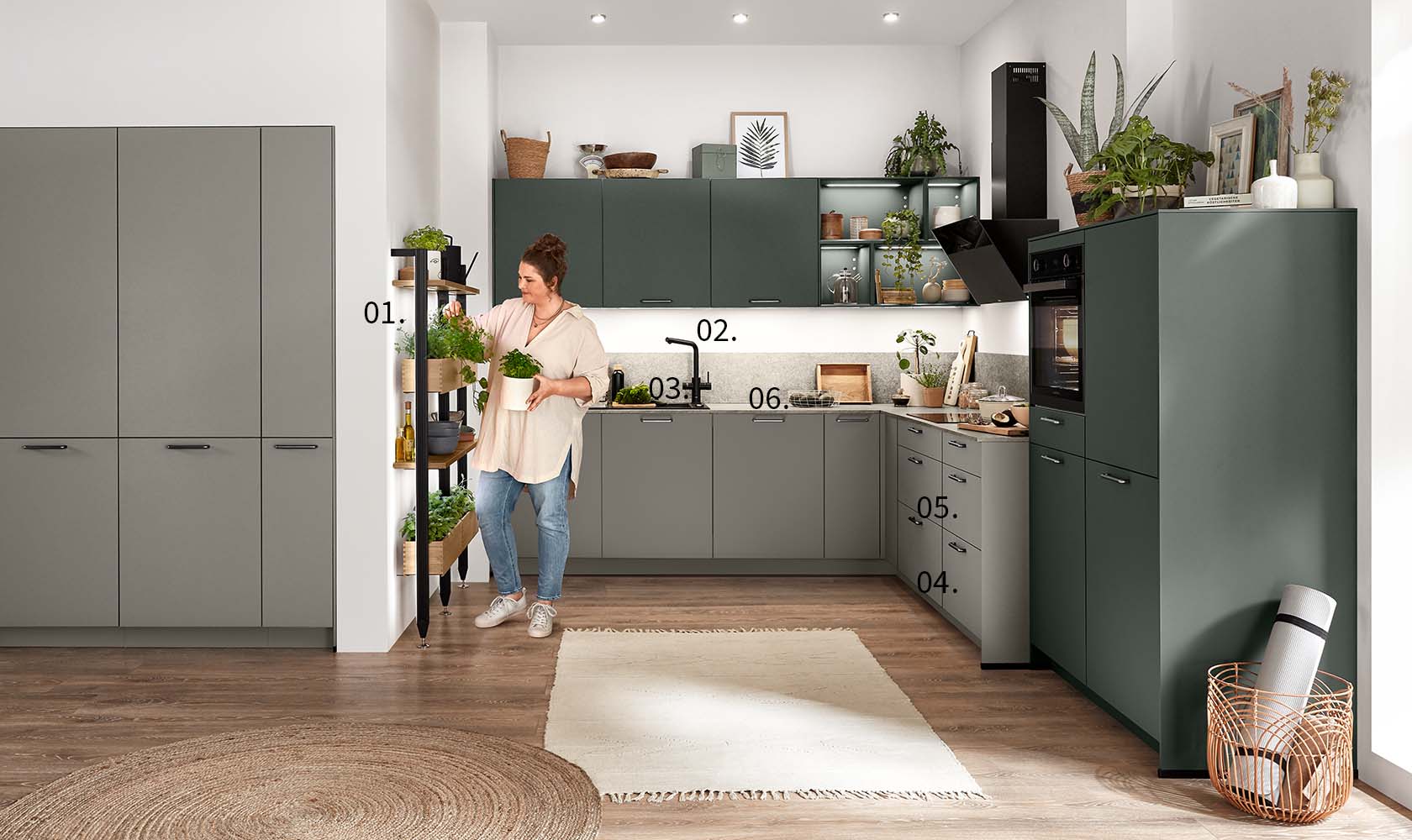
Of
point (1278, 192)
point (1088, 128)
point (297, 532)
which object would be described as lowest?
point (297, 532)

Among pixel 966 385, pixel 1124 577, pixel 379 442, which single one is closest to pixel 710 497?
pixel 966 385

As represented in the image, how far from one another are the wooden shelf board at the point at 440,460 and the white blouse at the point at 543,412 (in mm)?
112

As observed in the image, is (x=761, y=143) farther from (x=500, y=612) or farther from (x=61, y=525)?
(x=61, y=525)

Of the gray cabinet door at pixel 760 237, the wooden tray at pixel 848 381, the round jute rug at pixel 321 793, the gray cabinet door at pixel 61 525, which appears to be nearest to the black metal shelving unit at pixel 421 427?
the round jute rug at pixel 321 793

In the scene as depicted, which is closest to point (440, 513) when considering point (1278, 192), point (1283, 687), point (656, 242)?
point (656, 242)

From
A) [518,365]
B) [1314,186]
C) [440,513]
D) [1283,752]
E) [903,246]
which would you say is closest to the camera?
[1283,752]

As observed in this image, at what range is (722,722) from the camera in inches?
143

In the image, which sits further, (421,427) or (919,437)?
(919,437)

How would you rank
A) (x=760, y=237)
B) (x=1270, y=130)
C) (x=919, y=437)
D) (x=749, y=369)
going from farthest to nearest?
(x=749, y=369) < (x=760, y=237) < (x=919, y=437) < (x=1270, y=130)

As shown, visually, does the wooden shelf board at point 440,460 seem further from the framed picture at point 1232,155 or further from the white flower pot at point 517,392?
the framed picture at point 1232,155

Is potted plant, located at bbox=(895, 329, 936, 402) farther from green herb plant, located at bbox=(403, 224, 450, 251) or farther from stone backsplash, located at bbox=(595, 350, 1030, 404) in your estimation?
green herb plant, located at bbox=(403, 224, 450, 251)

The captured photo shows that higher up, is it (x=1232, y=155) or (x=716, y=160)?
(x=716, y=160)

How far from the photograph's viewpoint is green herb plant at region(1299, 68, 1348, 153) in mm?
3102

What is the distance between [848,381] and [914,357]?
1.35 ft
